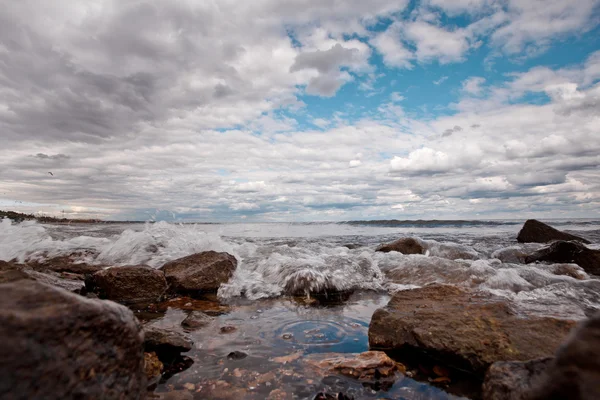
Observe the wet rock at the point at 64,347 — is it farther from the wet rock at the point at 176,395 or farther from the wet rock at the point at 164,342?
the wet rock at the point at 164,342

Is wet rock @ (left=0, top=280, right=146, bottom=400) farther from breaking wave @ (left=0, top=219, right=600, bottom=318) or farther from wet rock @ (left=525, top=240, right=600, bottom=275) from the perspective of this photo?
wet rock @ (left=525, top=240, right=600, bottom=275)

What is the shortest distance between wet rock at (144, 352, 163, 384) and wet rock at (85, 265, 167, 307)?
3386mm

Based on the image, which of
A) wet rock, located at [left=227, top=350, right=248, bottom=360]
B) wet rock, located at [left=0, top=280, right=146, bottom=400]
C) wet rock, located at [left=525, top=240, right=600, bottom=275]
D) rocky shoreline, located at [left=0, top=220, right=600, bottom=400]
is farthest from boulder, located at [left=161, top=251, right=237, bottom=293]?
wet rock, located at [left=525, top=240, right=600, bottom=275]

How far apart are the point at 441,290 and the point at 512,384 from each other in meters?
3.31

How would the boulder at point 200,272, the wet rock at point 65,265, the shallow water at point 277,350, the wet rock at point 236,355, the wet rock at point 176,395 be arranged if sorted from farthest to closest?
the wet rock at point 65,265 < the boulder at point 200,272 < the wet rock at point 236,355 < the shallow water at point 277,350 < the wet rock at point 176,395

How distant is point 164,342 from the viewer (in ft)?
11.9

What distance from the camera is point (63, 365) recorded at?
1.74 meters

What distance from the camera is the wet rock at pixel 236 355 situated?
3.66 meters

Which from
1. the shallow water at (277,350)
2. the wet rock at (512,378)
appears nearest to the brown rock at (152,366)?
the shallow water at (277,350)

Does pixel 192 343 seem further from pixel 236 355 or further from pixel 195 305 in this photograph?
pixel 195 305

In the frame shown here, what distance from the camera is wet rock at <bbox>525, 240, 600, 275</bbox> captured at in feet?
30.2

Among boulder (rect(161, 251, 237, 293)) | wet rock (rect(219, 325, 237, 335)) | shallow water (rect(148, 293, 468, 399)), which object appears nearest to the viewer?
shallow water (rect(148, 293, 468, 399))

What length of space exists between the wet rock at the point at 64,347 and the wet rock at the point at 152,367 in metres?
0.93

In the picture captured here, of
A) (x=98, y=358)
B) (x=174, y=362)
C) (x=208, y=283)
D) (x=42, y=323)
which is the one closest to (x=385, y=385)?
(x=174, y=362)
